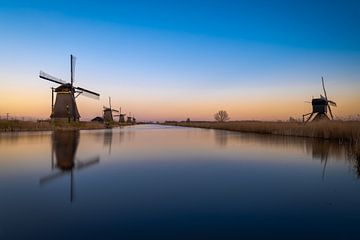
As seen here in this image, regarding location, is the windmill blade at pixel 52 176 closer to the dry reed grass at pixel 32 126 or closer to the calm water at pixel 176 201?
the calm water at pixel 176 201

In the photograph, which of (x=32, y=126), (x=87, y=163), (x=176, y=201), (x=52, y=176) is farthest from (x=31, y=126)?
(x=176, y=201)

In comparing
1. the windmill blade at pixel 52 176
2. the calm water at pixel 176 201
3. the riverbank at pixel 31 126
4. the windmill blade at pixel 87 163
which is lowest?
the calm water at pixel 176 201

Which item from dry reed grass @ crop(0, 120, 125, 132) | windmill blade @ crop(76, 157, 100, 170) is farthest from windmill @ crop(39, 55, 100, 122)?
windmill blade @ crop(76, 157, 100, 170)

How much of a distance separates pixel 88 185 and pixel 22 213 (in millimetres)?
1982

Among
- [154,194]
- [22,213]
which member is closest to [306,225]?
[154,194]

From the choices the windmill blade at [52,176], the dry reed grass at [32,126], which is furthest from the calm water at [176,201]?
the dry reed grass at [32,126]

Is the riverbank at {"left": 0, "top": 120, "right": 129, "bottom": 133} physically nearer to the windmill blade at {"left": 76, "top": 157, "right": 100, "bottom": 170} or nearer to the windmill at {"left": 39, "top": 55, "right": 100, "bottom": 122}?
the windmill at {"left": 39, "top": 55, "right": 100, "bottom": 122}

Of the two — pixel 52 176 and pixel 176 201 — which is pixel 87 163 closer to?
pixel 52 176

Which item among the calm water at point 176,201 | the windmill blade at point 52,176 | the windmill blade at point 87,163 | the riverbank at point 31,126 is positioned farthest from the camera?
the riverbank at point 31,126

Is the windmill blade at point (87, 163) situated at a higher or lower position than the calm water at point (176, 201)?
higher

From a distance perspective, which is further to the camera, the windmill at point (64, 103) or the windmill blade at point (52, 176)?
the windmill at point (64, 103)

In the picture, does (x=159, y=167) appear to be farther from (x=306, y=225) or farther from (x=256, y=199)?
(x=306, y=225)

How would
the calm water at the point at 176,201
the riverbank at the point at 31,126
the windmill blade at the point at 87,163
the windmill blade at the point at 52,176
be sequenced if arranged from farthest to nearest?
the riverbank at the point at 31,126 < the windmill blade at the point at 87,163 < the windmill blade at the point at 52,176 < the calm water at the point at 176,201

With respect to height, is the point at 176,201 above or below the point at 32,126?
below
